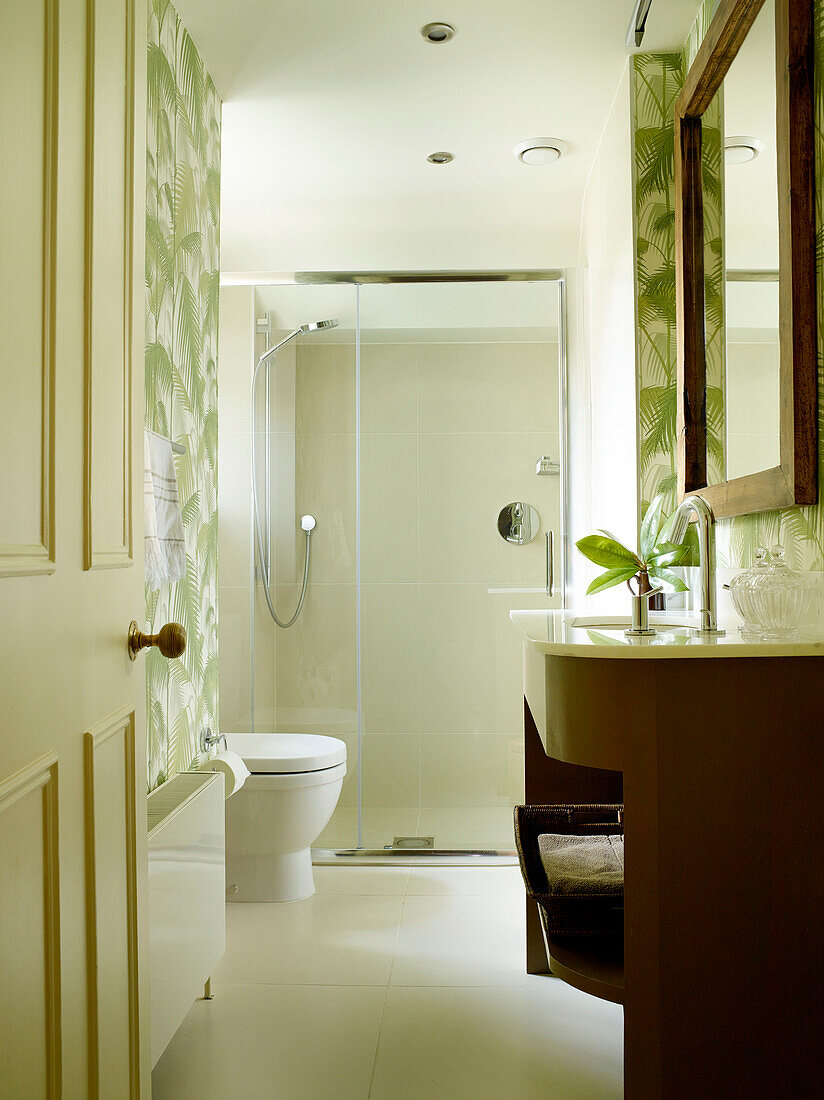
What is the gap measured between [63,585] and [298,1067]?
1.32m

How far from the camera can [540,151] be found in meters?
2.97

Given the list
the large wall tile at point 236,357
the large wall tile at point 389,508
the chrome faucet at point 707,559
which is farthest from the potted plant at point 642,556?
the large wall tile at point 236,357

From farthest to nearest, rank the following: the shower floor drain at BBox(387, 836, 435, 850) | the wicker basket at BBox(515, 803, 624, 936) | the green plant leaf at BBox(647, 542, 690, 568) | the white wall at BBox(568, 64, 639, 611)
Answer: the shower floor drain at BBox(387, 836, 435, 850), the white wall at BBox(568, 64, 639, 611), the green plant leaf at BBox(647, 542, 690, 568), the wicker basket at BBox(515, 803, 624, 936)

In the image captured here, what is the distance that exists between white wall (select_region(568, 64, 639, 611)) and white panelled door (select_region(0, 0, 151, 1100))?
157cm

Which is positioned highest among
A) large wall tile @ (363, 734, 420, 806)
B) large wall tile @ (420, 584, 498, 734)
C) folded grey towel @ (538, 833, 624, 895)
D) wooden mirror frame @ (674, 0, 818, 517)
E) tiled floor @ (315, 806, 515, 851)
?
wooden mirror frame @ (674, 0, 818, 517)

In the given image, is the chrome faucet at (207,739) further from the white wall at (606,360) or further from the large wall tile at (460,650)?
the white wall at (606,360)

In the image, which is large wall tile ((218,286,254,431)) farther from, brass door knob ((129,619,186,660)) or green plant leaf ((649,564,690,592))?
brass door knob ((129,619,186,660))

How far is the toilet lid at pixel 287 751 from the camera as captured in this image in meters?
2.79

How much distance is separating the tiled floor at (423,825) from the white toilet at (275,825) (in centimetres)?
37

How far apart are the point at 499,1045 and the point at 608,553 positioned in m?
1.04

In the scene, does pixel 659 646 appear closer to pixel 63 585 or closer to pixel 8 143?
pixel 63 585

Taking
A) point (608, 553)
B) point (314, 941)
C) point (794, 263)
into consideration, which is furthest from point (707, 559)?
point (314, 941)

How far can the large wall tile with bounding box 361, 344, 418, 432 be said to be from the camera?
127 inches

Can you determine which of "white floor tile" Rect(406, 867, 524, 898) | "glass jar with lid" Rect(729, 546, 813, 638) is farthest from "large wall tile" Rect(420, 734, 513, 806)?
"glass jar with lid" Rect(729, 546, 813, 638)
